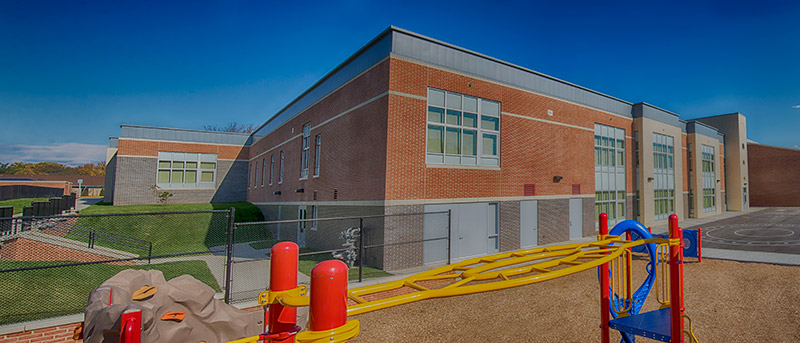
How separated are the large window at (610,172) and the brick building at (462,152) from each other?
90 mm

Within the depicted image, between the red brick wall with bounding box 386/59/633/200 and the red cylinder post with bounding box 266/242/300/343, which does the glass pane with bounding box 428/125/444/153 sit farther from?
the red cylinder post with bounding box 266/242/300/343

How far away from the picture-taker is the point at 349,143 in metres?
15.1

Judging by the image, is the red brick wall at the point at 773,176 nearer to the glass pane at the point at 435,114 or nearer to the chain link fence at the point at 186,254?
the glass pane at the point at 435,114

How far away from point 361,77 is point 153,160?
26710 millimetres

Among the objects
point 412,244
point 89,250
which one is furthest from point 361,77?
point 89,250

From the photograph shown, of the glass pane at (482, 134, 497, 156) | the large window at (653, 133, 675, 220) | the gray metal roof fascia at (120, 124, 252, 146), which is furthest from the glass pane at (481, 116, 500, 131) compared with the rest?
the gray metal roof fascia at (120, 124, 252, 146)

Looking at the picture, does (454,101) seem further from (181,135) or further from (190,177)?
(181,135)

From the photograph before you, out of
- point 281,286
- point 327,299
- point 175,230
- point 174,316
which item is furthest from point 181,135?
point 327,299

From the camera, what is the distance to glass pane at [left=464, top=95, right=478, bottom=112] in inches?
591

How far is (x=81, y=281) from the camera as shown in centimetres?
937

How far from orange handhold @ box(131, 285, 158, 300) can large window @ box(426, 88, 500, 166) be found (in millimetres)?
9931

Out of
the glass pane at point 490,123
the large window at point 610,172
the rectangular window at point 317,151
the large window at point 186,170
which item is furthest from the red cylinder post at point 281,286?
the large window at point 186,170

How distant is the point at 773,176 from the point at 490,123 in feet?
179

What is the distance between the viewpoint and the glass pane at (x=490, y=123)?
15.6 meters
